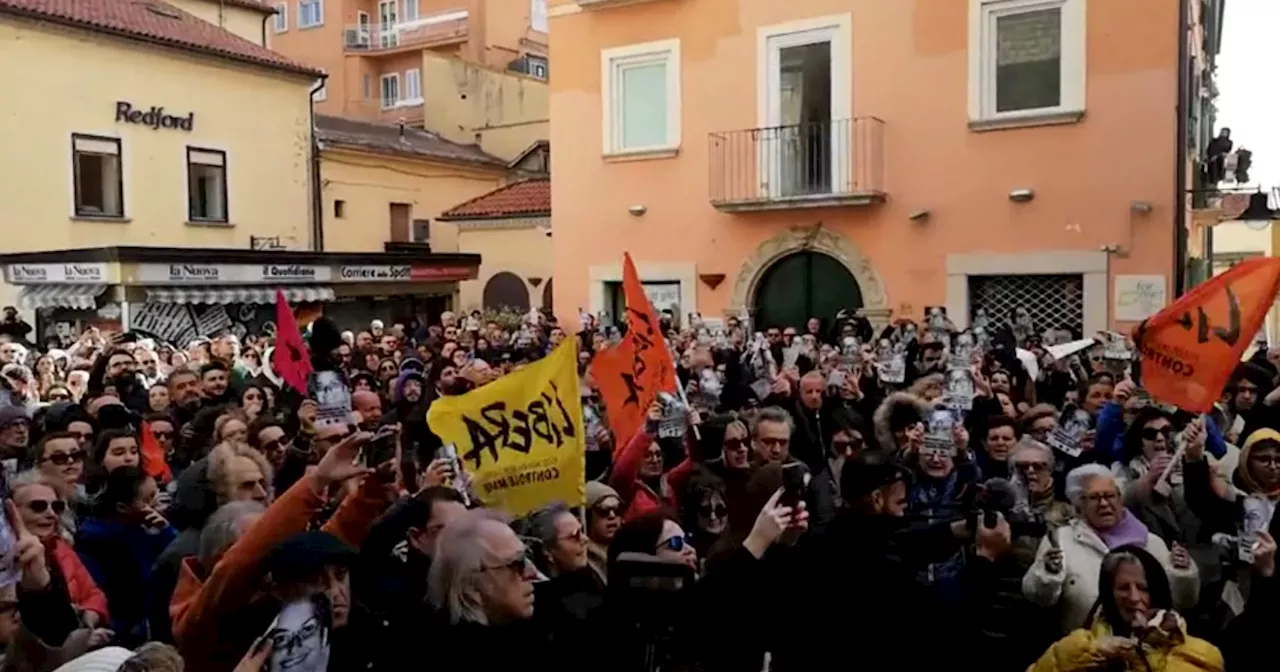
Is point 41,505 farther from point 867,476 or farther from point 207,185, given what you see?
point 207,185

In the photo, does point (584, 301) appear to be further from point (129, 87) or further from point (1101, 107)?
point (129, 87)

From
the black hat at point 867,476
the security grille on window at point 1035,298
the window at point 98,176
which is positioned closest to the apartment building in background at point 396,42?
the window at point 98,176

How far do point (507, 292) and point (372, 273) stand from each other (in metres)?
6.21

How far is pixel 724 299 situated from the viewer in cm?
1909

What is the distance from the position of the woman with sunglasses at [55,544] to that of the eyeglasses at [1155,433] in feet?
16.3

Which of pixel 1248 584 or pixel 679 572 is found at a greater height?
pixel 679 572

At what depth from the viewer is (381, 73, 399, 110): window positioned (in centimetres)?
4459

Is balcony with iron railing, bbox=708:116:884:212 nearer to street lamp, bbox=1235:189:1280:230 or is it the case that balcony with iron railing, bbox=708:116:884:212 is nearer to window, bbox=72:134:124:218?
street lamp, bbox=1235:189:1280:230

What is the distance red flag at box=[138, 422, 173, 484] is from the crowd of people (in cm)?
2

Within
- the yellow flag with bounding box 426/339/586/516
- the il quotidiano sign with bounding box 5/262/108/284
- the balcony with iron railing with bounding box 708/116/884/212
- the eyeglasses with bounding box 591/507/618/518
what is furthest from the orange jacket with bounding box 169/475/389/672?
the il quotidiano sign with bounding box 5/262/108/284

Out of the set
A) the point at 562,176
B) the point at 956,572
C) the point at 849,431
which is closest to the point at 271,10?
the point at 562,176

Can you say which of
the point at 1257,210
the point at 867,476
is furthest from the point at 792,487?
the point at 1257,210

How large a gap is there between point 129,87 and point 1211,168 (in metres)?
20.4

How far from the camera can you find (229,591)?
338cm
